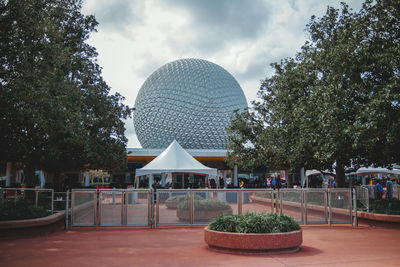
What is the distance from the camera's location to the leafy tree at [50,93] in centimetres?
1260

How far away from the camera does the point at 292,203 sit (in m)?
14.4

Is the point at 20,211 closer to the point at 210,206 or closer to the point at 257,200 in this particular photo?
the point at 210,206

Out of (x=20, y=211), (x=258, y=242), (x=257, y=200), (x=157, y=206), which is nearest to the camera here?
(x=258, y=242)

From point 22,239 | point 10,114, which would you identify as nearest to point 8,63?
point 10,114

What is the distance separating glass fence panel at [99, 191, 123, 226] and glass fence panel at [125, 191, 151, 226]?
287 mm

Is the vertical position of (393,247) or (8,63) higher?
(8,63)

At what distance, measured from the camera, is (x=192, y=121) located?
1965 inches

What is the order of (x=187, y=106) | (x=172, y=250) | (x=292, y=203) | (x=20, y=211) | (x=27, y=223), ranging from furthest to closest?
(x=187, y=106)
(x=292, y=203)
(x=20, y=211)
(x=27, y=223)
(x=172, y=250)

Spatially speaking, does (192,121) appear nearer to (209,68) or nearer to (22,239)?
(209,68)

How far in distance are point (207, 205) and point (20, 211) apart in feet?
20.9

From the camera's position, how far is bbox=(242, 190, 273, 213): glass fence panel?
14.0 meters

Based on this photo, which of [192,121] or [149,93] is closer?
[192,121]

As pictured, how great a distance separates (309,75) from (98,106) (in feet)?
39.0

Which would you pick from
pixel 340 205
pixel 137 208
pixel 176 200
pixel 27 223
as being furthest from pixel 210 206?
pixel 27 223
